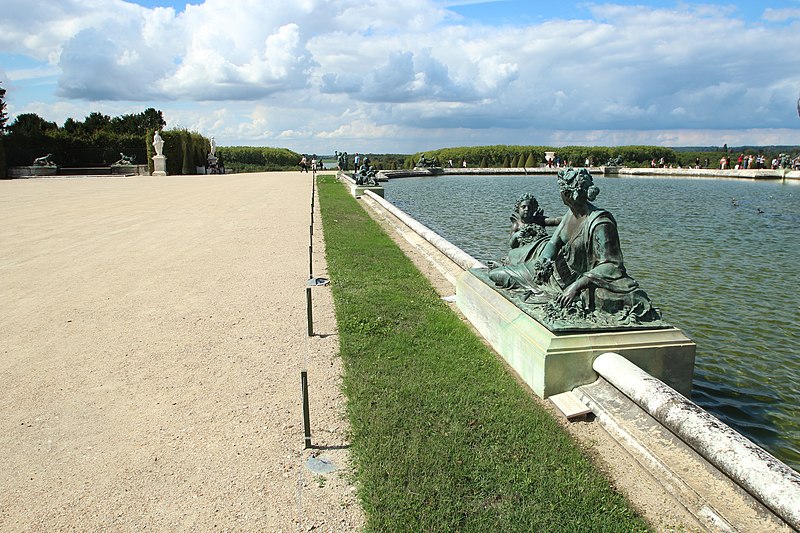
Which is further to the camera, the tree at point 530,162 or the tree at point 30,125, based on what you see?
the tree at point 530,162

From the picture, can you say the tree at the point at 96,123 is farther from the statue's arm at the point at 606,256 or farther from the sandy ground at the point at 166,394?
the statue's arm at the point at 606,256

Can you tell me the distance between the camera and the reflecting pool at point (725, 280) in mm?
5836

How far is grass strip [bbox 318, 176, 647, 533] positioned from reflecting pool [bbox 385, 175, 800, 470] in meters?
2.18

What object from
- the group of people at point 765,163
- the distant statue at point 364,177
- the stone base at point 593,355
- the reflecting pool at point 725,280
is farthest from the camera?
the group of people at point 765,163

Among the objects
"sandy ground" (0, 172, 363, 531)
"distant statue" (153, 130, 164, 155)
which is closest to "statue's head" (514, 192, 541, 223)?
"sandy ground" (0, 172, 363, 531)

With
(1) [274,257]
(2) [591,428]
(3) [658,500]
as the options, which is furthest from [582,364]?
(1) [274,257]

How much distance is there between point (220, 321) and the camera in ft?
24.6

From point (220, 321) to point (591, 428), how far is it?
4.86m

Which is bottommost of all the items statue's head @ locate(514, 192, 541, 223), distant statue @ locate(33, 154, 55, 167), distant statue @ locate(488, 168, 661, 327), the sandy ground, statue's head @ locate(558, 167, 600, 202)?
the sandy ground

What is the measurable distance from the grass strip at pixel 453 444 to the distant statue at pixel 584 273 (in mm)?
883

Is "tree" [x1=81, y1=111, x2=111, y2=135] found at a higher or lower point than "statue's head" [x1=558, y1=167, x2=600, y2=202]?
higher

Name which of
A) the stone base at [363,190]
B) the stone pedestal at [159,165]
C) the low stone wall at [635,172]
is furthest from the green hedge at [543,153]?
the stone base at [363,190]

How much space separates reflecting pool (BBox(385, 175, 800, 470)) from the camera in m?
5.84

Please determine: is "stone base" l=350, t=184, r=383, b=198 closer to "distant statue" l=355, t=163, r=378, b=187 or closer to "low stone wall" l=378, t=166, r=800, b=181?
"distant statue" l=355, t=163, r=378, b=187
